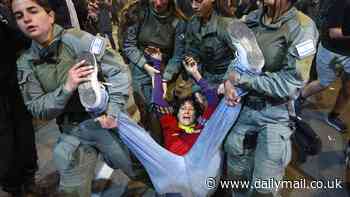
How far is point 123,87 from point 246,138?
0.71m

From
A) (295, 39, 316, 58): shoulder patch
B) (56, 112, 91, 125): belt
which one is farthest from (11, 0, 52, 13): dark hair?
(295, 39, 316, 58): shoulder patch

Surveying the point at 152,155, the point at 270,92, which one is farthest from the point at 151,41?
the point at 270,92

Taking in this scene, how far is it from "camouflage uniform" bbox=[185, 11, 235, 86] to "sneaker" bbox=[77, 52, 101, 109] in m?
0.61

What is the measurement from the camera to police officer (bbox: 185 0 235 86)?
207cm

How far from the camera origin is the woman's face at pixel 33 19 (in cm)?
176

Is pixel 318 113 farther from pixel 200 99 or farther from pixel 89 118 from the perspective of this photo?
pixel 89 118

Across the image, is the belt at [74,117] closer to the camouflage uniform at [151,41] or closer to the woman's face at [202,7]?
the camouflage uniform at [151,41]

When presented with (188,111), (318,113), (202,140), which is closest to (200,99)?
(188,111)

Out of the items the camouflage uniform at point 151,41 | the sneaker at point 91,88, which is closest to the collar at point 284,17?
the camouflage uniform at point 151,41

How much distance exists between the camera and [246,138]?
2.07 meters

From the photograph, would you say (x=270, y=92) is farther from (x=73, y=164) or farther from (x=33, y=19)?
(x=33, y=19)

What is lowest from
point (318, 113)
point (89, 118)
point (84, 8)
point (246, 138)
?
point (318, 113)

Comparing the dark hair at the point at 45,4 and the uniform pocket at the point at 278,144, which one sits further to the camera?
the uniform pocket at the point at 278,144

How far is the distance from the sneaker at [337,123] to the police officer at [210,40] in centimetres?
138
